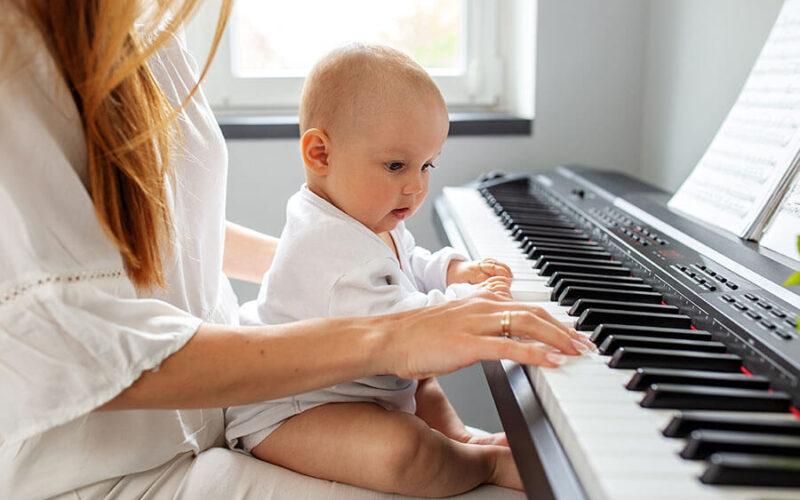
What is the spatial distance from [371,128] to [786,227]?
25.2 inches

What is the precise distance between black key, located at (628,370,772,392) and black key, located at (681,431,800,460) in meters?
0.14

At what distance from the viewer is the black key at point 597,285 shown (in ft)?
3.59

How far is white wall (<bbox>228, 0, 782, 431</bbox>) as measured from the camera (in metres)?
2.19

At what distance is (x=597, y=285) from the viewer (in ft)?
3.62

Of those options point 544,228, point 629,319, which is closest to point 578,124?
point 544,228

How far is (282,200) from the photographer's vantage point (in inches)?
95.5

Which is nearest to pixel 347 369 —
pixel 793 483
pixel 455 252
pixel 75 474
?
pixel 75 474

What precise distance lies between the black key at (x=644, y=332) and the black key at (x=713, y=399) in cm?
18

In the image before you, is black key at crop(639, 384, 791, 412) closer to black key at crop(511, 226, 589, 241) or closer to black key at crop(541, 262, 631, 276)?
black key at crop(541, 262, 631, 276)

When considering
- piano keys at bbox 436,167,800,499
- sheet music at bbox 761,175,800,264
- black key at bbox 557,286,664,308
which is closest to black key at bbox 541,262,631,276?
piano keys at bbox 436,167,800,499

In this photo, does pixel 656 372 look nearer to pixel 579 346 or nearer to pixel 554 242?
pixel 579 346

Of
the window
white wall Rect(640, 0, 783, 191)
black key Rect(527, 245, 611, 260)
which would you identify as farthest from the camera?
the window

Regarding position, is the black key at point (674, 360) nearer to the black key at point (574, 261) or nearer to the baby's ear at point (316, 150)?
the black key at point (574, 261)

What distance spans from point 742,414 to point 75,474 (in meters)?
0.71
